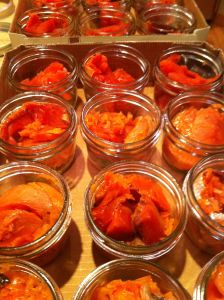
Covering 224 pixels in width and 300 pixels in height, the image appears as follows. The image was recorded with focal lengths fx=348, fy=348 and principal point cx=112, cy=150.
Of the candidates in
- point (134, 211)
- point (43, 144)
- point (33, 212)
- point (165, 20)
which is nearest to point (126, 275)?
point (134, 211)

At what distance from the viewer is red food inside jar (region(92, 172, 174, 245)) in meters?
1.04

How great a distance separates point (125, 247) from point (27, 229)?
0.30 meters

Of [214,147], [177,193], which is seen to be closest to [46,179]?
[177,193]

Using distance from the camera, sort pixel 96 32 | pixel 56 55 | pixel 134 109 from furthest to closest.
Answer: pixel 96 32, pixel 56 55, pixel 134 109

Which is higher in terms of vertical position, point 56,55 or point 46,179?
point 56,55

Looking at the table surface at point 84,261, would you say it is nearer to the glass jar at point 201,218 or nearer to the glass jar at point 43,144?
the glass jar at point 201,218

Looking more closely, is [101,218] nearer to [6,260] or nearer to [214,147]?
[6,260]

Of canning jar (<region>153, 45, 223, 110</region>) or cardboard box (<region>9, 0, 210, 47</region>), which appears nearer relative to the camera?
canning jar (<region>153, 45, 223, 110</region>)

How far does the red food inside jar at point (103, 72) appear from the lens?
156 centimetres

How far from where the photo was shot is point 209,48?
1.65 m

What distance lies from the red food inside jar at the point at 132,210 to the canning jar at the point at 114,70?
49 centimetres

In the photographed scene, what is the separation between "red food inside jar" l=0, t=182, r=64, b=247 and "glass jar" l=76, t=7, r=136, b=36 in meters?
1.05

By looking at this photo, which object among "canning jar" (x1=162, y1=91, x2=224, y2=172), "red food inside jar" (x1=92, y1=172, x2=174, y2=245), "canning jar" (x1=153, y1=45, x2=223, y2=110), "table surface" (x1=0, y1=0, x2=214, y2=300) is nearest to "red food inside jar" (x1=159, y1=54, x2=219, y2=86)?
"canning jar" (x1=153, y1=45, x2=223, y2=110)

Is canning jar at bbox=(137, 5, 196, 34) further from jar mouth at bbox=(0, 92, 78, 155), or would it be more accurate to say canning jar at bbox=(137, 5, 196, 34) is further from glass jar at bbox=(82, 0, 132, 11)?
jar mouth at bbox=(0, 92, 78, 155)
